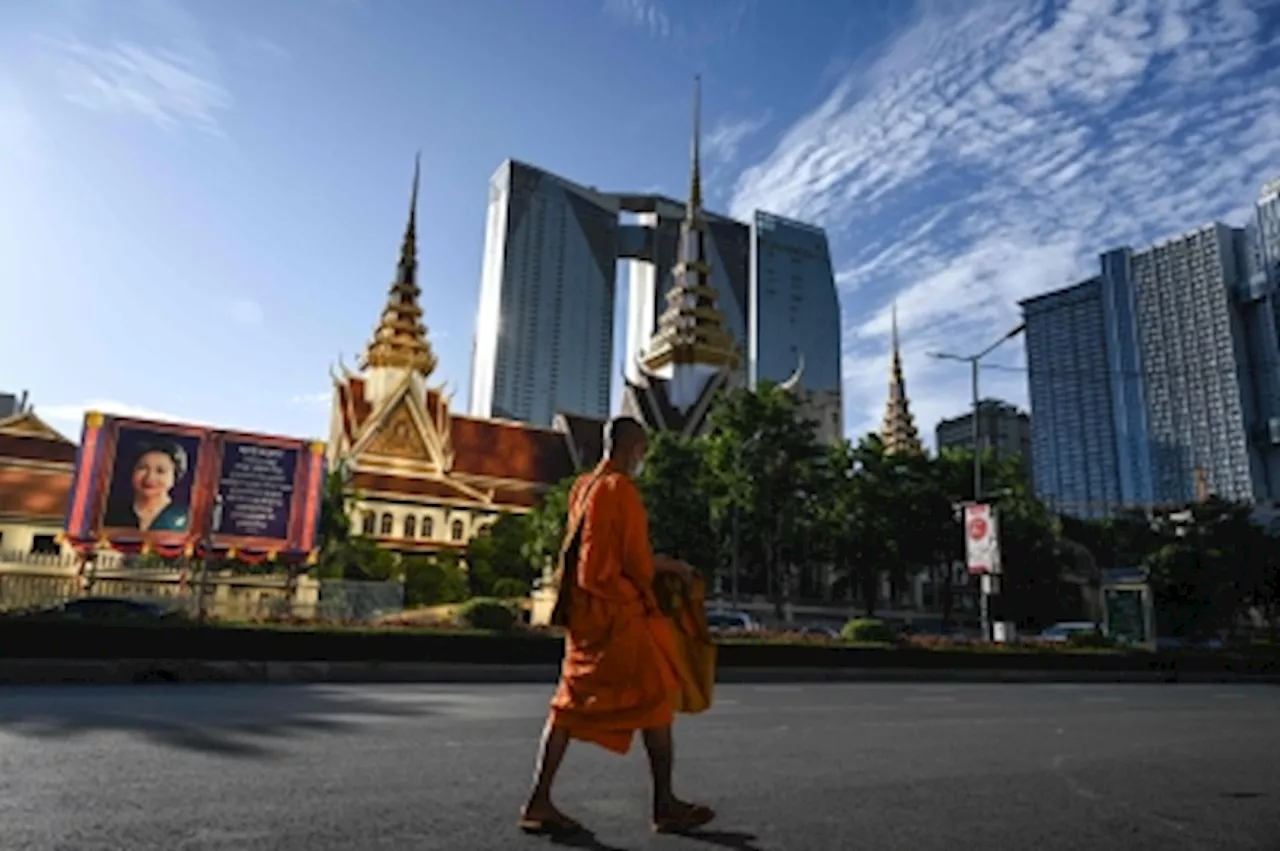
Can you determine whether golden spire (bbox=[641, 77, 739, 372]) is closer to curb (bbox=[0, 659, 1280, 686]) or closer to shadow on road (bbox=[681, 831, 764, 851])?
curb (bbox=[0, 659, 1280, 686])

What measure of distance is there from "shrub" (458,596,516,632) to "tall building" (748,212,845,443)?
95.7 m

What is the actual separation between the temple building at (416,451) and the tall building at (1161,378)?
3193 centimetres

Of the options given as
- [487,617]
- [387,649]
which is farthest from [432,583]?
[387,649]

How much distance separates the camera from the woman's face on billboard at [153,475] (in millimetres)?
24438

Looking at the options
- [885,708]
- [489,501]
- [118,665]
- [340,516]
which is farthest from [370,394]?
[885,708]

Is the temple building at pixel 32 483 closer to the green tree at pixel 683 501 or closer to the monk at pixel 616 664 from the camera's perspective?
the green tree at pixel 683 501

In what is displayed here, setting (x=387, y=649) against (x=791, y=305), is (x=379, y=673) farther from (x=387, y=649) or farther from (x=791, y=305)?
(x=791, y=305)

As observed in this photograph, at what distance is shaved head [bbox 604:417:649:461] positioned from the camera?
3990mm

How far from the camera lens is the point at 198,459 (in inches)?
974

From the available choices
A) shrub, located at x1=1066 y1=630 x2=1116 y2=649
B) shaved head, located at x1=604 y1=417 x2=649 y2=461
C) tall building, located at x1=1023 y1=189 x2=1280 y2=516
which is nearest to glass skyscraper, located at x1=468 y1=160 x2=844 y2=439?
tall building, located at x1=1023 y1=189 x2=1280 y2=516

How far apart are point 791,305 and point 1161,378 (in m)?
54.1

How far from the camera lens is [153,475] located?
80.6 ft

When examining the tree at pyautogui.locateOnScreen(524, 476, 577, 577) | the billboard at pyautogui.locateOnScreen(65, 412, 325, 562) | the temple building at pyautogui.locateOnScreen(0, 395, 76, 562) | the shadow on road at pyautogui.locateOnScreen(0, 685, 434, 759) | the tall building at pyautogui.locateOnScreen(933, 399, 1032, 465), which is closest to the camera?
the shadow on road at pyautogui.locateOnScreen(0, 685, 434, 759)

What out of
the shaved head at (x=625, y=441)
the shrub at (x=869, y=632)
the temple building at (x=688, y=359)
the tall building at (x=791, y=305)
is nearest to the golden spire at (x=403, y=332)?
the temple building at (x=688, y=359)
